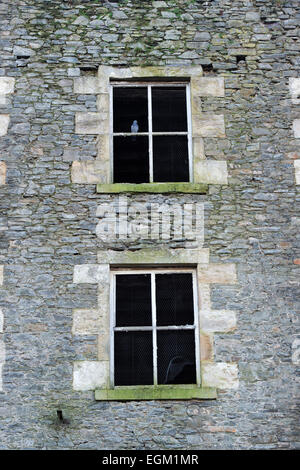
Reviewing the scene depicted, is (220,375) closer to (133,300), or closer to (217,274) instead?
(217,274)

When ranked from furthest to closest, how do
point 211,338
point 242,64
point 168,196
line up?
point 242,64 < point 168,196 < point 211,338

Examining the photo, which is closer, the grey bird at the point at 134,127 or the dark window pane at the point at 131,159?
the dark window pane at the point at 131,159

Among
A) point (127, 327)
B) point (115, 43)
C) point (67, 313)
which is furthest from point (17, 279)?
point (115, 43)

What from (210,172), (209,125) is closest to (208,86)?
(209,125)

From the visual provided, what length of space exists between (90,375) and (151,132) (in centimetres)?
327

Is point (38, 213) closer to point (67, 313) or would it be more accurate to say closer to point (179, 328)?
point (67, 313)

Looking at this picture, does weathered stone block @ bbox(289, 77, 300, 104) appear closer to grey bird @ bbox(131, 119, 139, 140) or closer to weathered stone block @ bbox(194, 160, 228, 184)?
weathered stone block @ bbox(194, 160, 228, 184)

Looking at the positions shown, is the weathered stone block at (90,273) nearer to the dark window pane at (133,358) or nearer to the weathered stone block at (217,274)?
the dark window pane at (133,358)

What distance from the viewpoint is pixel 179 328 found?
955 centimetres

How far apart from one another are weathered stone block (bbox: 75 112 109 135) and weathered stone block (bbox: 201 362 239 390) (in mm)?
3267

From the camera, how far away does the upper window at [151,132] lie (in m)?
10.3

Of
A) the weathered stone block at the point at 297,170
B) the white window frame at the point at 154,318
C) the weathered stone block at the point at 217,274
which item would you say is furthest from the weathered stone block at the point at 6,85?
the weathered stone block at the point at 297,170

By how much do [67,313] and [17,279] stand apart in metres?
0.74

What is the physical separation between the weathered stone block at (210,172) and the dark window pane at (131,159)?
658 mm
